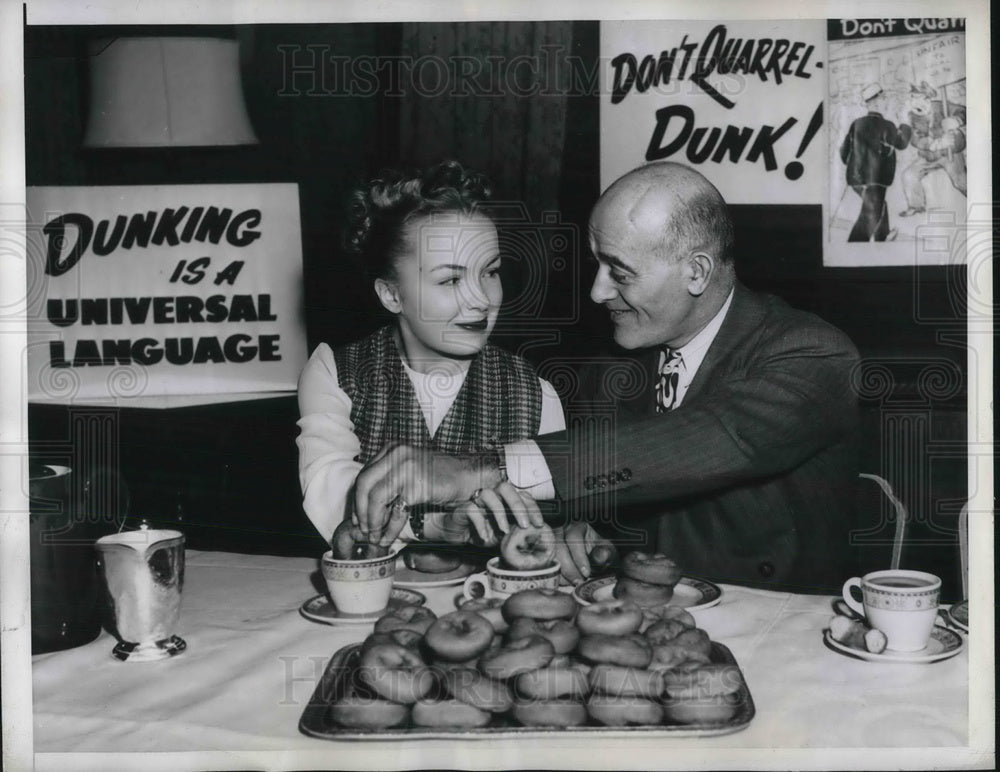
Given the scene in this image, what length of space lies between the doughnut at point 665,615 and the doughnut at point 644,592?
3 cm

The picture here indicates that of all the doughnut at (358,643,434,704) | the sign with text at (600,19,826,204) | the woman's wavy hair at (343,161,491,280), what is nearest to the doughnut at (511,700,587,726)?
the doughnut at (358,643,434,704)

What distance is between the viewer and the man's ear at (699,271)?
1.58 meters

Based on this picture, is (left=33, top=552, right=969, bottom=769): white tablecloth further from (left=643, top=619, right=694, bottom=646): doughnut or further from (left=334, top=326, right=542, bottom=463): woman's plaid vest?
(left=334, top=326, right=542, bottom=463): woman's plaid vest

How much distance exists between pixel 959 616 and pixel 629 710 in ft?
1.83

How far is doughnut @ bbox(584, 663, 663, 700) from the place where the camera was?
3.38 feet

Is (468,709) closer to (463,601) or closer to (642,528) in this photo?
(463,601)

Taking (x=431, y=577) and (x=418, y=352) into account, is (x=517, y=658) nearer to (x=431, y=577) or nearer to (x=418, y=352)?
(x=431, y=577)

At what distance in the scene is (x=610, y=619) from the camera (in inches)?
43.2

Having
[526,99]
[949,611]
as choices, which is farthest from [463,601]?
[526,99]

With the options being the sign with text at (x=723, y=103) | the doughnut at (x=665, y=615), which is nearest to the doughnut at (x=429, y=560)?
the doughnut at (x=665, y=615)

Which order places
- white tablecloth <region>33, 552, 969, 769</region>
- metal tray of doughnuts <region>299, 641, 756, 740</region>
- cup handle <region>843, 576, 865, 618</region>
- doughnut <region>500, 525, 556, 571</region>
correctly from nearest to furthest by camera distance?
metal tray of doughnuts <region>299, 641, 756, 740</region>
white tablecloth <region>33, 552, 969, 769</region>
cup handle <region>843, 576, 865, 618</region>
doughnut <region>500, 525, 556, 571</region>

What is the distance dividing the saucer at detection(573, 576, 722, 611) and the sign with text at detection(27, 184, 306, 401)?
0.63 metres

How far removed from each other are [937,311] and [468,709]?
0.97 m

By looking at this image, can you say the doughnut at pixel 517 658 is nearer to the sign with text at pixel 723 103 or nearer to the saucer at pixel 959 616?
the saucer at pixel 959 616
